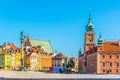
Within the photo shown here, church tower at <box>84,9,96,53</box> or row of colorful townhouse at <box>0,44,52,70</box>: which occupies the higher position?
church tower at <box>84,9,96,53</box>

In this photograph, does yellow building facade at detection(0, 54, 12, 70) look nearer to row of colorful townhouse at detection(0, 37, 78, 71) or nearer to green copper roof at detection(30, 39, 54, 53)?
row of colorful townhouse at detection(0, 37, 78, 71)

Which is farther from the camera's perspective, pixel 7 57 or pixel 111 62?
pixel 7 57

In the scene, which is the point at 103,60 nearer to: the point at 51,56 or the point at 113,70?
the point at 113,70

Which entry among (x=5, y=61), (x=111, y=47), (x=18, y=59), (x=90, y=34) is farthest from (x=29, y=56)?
(x=111, y=47)

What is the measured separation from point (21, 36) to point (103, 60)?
Answer: 35.5 meters

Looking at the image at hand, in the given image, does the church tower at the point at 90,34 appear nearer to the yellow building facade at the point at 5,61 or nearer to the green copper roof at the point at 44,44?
the yellow building facade at the point at 5,61

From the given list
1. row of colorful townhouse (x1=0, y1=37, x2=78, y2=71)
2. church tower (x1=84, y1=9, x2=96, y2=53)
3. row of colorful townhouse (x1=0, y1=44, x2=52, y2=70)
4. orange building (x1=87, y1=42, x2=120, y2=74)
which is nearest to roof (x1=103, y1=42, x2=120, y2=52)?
orange building (x1=87, y1=42, x2=120, y2=74)

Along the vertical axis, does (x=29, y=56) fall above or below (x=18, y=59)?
above

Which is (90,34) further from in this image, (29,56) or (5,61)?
(5,61)

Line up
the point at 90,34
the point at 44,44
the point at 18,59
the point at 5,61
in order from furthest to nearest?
the point at 44,44, the point at 90,34, the point at 18,59, the point at 5,61

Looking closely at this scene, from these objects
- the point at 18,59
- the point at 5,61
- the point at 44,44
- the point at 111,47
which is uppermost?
the point at 44,44

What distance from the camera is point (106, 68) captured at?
108688mm

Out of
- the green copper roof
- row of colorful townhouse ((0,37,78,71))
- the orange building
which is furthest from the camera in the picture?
the green copper roof

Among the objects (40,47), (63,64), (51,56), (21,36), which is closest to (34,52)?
(40,47)
